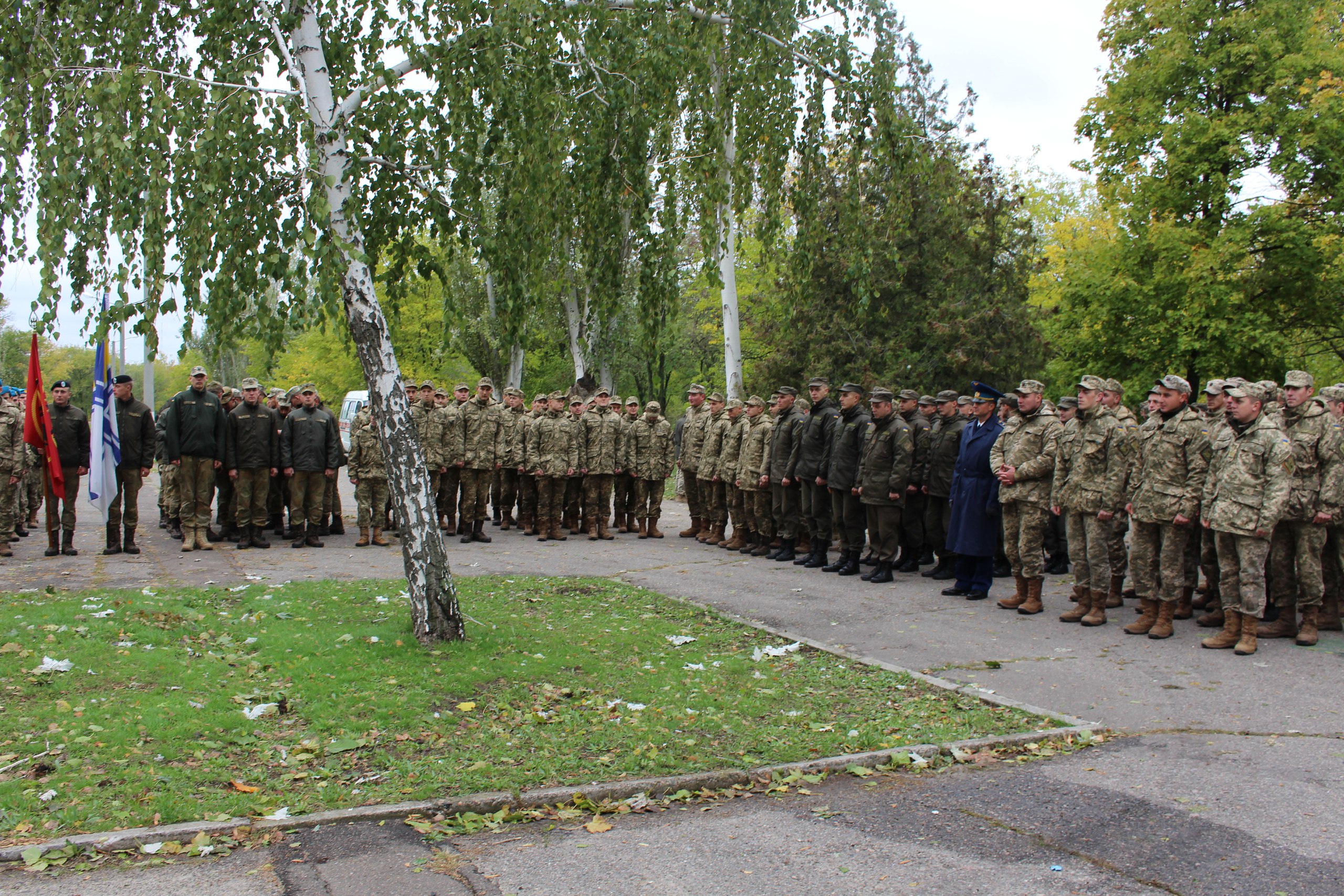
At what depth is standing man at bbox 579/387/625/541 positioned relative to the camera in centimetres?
1666

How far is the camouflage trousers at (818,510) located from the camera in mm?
13680

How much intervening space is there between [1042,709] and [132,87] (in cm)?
706

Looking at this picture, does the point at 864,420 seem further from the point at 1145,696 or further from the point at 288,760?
the point at 288,760

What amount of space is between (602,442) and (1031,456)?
25.8 feet

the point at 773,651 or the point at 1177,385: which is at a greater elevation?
the point at 1177,385

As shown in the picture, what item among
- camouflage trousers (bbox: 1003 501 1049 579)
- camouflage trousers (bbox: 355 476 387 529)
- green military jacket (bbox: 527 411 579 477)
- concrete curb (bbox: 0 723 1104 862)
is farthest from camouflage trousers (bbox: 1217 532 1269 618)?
camouflage trousers (bbox: 355 476 387 529)

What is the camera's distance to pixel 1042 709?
699 centimetres

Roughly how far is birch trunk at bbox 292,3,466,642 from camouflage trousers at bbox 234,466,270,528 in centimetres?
747

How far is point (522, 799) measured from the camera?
17.3 feet

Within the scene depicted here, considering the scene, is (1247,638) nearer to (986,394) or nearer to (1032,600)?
(1032,600)

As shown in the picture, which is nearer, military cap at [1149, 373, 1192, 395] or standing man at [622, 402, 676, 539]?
military cap at [1149, 373, 1192, 395]

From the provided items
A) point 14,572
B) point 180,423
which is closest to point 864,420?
point 180,423

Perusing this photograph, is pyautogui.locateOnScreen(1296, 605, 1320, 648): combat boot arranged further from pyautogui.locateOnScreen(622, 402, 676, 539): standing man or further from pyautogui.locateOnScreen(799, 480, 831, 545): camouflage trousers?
pyautogui.locateOnScreen(622, 402, 676, 539): standing man

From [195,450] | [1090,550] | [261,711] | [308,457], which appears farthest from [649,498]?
[261,711]
